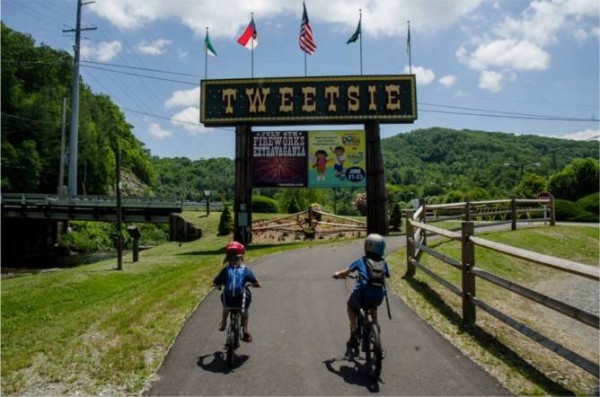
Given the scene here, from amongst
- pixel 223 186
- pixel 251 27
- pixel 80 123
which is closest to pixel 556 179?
pixel 251 27

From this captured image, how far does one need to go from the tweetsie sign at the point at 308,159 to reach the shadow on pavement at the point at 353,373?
1719 cm

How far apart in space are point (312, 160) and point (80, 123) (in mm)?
55200

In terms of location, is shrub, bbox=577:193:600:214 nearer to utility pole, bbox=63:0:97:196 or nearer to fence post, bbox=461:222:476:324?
fence post, bbox=461:222:476:324

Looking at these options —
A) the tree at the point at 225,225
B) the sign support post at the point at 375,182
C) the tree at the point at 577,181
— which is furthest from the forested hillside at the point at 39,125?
the tree at the point at 577,181

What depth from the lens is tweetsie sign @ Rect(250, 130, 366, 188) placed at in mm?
23500

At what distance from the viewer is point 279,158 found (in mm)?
23516

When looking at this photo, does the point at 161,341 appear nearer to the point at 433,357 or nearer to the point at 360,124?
the point at 433,357

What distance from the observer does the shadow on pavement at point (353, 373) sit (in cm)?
576

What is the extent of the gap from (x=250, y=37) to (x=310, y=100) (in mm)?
5516

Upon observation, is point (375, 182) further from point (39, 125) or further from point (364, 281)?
point (39, 125)

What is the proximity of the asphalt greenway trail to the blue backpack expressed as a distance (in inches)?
40.0

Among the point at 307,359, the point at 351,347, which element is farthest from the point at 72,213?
the point at 351,347

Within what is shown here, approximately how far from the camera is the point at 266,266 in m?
14.2

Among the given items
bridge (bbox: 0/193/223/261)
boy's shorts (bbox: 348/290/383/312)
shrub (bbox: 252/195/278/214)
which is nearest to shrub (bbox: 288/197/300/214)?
shrub (bbox: 252/195/278/214)
